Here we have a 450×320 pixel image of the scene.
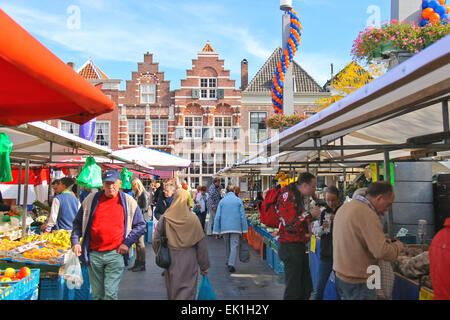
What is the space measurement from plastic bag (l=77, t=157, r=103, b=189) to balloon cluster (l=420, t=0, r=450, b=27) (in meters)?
5.77

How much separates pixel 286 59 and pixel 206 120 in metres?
18.1

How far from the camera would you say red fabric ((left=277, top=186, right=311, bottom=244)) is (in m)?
4.15

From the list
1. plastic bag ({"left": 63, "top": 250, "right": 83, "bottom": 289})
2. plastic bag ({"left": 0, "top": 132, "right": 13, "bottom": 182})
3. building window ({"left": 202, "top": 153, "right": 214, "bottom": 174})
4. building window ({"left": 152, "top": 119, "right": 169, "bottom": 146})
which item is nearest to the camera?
plastic bag ({"left": 0, "top": 132, "right": 13, "bottom": 182})

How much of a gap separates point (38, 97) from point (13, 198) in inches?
533

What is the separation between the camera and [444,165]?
8789 millimetres

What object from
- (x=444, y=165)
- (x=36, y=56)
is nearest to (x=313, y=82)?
(x=444, y=165)

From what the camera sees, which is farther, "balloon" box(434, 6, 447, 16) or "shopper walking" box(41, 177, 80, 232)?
"balloon" box(434, 6, 447, 16)

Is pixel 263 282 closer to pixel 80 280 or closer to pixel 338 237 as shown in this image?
pixel 80 280

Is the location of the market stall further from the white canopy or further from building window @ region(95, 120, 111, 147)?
building window @ region(95, 120, 111, 147)

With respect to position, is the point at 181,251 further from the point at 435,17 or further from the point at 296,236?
the point at 435,17

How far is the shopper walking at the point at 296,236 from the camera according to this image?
4.06 meters

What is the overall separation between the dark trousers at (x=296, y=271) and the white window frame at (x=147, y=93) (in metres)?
27.6

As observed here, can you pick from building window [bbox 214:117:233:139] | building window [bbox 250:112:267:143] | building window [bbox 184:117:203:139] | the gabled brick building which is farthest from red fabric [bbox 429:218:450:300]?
building window [bbox 184:117:203:139]

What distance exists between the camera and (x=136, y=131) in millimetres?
30141
